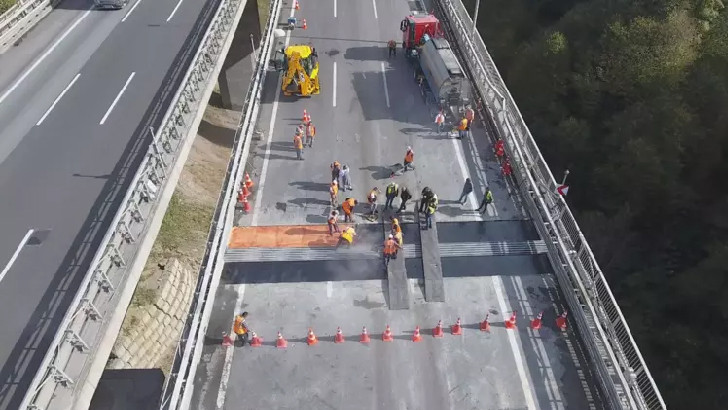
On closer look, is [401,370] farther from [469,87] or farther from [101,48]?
[101,48]

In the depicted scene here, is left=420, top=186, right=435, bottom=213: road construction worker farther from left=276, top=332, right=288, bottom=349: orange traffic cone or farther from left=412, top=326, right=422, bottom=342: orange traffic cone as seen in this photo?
left=276, top=332, right=288, bottom=349: orange traffic cone

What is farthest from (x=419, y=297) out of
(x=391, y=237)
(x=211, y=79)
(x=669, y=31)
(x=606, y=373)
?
(x=669, y=31)

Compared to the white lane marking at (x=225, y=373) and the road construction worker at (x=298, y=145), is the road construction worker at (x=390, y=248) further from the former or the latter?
the road construction worker at (x=298, y=145)

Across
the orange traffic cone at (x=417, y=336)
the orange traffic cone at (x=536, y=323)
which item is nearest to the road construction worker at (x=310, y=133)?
the orange traffic cone at (x=417, y=336)

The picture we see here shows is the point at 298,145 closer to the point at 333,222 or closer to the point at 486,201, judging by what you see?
the point at 333,222

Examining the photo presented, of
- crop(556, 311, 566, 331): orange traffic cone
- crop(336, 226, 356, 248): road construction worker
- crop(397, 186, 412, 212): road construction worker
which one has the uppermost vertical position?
crop(397, 186, 412, 212): road construction worker

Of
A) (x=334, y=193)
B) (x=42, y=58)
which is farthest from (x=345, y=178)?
(x=42, y=58)

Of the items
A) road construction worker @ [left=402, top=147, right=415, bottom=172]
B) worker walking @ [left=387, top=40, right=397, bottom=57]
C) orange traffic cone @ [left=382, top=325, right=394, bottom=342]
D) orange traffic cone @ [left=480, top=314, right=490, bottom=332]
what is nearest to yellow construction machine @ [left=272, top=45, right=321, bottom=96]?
worker walking @ [left=387, top=40, right=397, bottom=57]
